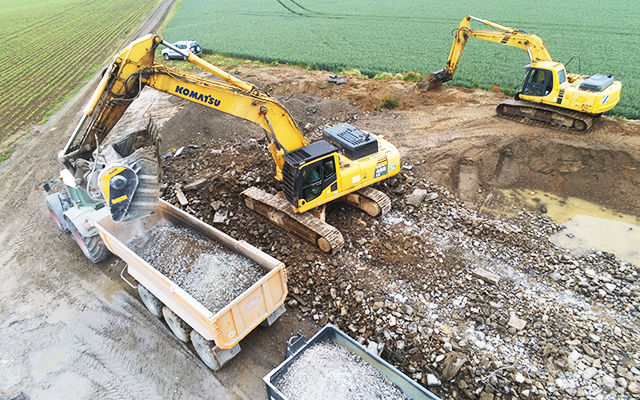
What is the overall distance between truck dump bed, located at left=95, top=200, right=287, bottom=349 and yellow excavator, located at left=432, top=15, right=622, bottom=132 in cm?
1071

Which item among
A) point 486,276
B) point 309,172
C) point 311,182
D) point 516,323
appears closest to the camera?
point 516,323

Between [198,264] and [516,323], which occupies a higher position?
[198,264]

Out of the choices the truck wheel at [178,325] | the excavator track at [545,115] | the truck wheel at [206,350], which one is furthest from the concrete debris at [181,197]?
the excavator track at [545,115]

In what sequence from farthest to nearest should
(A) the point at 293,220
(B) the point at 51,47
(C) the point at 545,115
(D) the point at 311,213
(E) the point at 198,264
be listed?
(B) the point at 51,47, (C) the point at 545,115, (D) the point at 311,213, (A) the point at 293,220, (E) the point at 198,264

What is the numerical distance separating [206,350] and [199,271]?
151cm

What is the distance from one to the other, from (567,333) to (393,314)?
2761 millimetres

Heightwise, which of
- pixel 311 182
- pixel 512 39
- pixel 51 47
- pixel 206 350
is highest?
pixel 512 39

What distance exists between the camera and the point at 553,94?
12.2 metres

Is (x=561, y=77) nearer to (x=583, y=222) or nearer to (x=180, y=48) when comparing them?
(x=583, y=222)

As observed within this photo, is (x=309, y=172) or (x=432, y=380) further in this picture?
(x=309, y=172)

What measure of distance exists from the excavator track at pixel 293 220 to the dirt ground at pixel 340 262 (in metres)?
0.26

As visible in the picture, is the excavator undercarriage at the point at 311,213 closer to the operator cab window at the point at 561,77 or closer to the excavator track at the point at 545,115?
the excavator track at the point at 545,115

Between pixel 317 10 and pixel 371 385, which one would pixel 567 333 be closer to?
pixel 371 385

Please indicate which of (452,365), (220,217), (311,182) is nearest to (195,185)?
(220,217)
